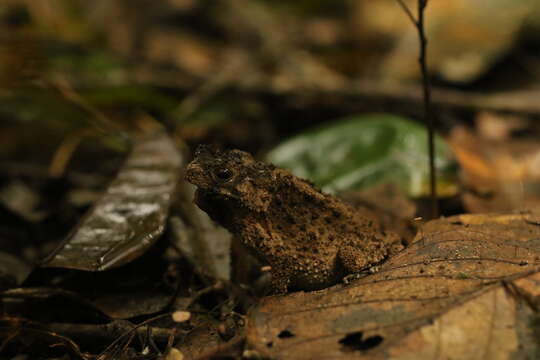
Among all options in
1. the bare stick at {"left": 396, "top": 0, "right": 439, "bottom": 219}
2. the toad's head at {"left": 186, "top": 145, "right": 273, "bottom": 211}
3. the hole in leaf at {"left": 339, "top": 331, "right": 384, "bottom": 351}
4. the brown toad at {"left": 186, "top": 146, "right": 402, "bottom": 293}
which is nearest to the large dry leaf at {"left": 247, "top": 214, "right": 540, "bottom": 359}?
the hole in leaf at {"left": 339, "top": 331, "right": 384, "bottom": 351}

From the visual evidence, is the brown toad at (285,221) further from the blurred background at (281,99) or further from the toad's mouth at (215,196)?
the blurred background at (281,99)

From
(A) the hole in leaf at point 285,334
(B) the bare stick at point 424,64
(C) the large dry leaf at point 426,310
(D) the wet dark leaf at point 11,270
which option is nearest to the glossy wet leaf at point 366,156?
(B) the bare stick at point 424,64

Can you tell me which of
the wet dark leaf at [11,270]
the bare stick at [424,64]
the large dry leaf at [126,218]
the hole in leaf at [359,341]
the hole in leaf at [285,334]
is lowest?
the wet dark leaf at [11,270]

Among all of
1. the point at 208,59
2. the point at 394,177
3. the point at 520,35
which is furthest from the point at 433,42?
the point at 394,177

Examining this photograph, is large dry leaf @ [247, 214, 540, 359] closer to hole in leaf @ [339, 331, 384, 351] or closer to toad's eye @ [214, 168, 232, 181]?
hole in leaf @ [339, 331, 384, 351]

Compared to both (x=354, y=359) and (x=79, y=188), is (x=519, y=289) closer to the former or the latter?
(x=354, y=359)

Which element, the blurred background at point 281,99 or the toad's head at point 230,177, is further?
the blurred background at point 281,99

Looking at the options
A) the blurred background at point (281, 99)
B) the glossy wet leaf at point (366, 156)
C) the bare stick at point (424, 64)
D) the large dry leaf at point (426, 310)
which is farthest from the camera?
the blurred background at point (281, 99)
